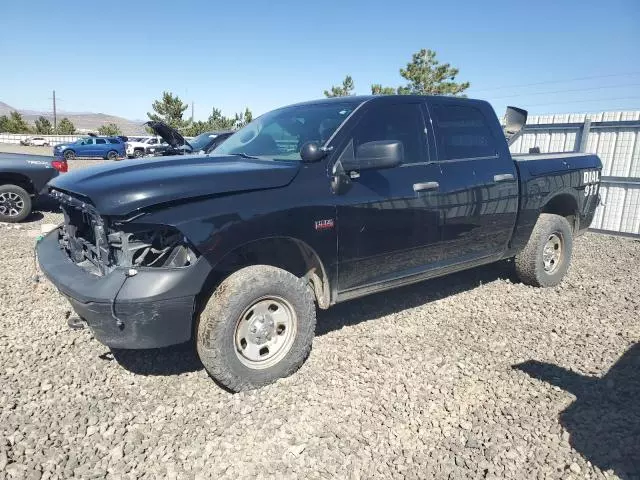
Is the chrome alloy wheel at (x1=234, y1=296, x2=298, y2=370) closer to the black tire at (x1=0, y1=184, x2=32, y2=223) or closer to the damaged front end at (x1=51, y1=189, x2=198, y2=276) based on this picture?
the damaged front end at (x1=51, y1=189, x2=198, y2=276)

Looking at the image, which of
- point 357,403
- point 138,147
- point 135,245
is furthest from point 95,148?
point 357,403

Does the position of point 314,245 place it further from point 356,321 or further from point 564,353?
point 564,353

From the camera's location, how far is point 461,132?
4.31 metres

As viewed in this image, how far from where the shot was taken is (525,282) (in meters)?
5.35

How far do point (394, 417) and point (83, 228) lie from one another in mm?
2471

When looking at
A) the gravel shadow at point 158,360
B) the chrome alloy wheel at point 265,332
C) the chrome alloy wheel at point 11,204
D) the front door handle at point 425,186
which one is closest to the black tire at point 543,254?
the front door handle at point 425,186

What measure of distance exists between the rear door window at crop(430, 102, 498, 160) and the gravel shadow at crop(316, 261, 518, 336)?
5.04ft

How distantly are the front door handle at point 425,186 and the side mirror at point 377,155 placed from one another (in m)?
0.55

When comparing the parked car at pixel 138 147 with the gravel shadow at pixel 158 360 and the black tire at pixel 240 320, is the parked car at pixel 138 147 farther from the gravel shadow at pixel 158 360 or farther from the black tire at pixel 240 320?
the black tire at pixel 240 320

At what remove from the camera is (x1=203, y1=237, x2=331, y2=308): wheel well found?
3010 mm

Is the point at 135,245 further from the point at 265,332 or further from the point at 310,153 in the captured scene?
the point at 310,153

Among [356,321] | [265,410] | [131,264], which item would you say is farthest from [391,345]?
[131,264]

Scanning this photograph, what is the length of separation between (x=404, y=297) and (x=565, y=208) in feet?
7.75

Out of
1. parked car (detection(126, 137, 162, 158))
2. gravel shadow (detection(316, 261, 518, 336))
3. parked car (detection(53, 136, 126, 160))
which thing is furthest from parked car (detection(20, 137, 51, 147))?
gravel shadow (detection(316, 261, 518, 336))
